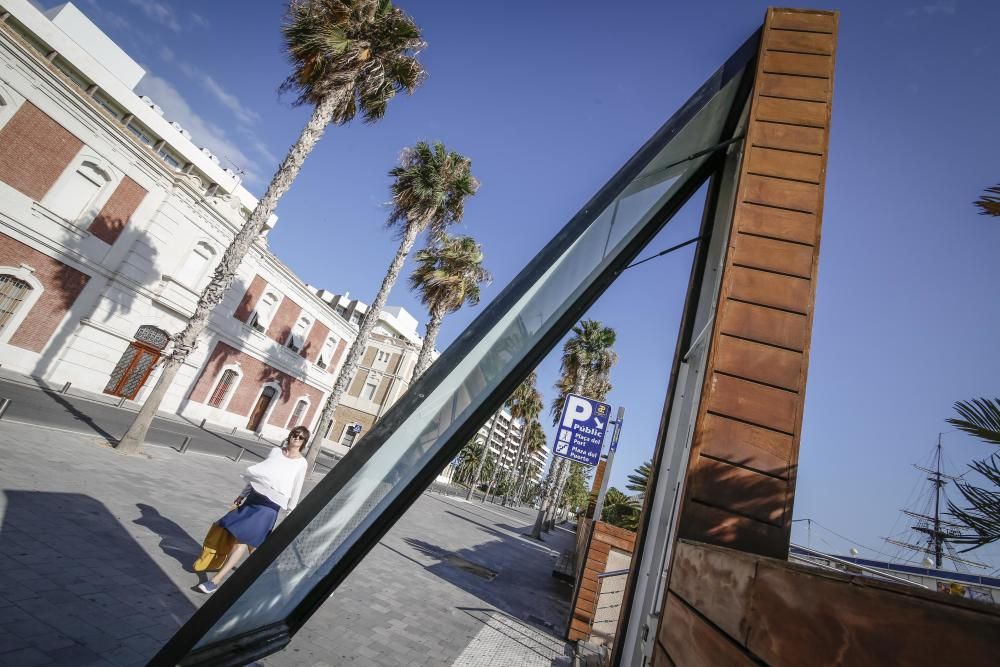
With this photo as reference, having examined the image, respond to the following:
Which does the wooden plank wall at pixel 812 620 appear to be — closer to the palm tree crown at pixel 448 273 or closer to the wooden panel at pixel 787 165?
the wooden panel at pixel 787 165

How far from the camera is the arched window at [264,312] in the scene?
24.1m

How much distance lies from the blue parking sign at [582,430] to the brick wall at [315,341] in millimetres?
23861

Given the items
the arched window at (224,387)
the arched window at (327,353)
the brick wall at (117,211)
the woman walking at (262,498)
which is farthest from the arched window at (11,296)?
the woman walking at (262,498)

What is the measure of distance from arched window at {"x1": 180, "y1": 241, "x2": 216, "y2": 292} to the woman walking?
2014cm

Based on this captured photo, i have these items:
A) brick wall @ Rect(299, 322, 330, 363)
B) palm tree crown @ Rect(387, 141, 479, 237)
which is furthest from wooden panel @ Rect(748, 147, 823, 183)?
brick wall @ Rect(299, 322, 330, 363)

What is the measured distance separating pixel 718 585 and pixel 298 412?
32147mm

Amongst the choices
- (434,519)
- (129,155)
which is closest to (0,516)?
(434,519)

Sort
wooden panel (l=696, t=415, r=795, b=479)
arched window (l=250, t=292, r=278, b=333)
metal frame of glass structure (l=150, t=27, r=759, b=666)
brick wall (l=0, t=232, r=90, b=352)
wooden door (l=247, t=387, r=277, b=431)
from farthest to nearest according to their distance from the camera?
wooden door (l=247, t=387, r=277, b=431)
arched window (l=250, t=292, r=278, b=333)
brick wall (l=0, t=232, r=90, b=352)
wooden panel (l=696, t=415, r=795, b=479)
metal frame of glass structure (l=150, t=27, r=759, b=666)

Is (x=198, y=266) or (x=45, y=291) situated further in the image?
(x=198, y=266)

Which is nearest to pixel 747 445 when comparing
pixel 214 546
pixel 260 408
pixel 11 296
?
pixel 214 546

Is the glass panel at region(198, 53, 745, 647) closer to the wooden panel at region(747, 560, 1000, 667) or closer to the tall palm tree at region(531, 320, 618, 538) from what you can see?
the wooden panel at region(747, 560, 1000, 667)

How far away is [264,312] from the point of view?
24.6 meters

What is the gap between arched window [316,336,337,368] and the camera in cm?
2992

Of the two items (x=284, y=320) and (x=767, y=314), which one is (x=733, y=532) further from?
(x=284, y=320)
